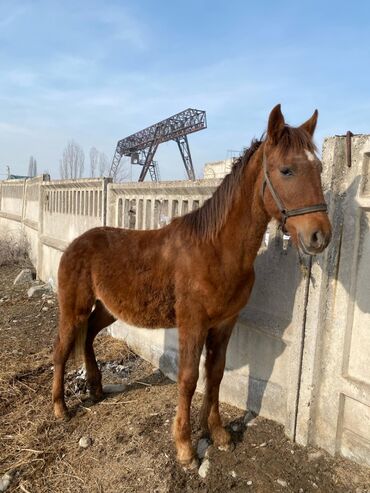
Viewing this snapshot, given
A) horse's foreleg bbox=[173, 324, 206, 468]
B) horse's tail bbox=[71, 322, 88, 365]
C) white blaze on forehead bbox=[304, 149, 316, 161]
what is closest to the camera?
white blaze on forehead bbox=[304, 149, 316, 161]

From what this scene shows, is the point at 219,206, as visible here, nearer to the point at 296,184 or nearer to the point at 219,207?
the point at 219,207

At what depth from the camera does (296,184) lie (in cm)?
208

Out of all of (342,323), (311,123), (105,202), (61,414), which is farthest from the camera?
(105,202)

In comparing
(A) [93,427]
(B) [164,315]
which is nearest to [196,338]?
(B) [164,315]

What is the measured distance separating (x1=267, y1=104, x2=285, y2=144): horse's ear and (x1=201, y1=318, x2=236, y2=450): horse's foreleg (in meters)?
1.36

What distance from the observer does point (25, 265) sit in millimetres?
10375

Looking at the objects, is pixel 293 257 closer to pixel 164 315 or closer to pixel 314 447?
pixel 164 315

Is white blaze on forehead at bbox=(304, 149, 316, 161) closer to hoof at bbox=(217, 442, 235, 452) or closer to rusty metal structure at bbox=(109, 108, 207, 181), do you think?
hoof at bbox=(217, 442, 235, 452)

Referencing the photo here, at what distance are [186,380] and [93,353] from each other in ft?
4.56

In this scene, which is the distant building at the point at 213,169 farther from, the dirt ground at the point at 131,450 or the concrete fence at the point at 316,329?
the dirt ground at the point at 131,450

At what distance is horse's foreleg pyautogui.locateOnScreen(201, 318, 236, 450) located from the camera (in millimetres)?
2885

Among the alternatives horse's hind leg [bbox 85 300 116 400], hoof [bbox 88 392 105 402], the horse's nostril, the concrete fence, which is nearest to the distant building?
the concrete fence

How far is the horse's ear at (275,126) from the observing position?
2143 millimetres

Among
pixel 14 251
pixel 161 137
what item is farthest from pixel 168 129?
pixel 14 251
